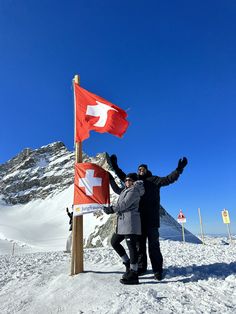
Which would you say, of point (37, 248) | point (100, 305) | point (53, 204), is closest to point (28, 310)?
point (100, 305)

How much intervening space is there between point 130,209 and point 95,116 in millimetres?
2631

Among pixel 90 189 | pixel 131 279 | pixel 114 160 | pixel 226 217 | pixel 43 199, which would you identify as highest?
pixel 43 199

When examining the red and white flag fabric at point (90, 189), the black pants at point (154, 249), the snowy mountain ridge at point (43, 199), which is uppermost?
the snowy mountain ridge at point (43, 199)

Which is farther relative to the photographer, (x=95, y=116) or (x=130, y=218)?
(x=95, y=116)

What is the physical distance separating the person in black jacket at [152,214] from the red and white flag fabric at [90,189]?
2.81 ft

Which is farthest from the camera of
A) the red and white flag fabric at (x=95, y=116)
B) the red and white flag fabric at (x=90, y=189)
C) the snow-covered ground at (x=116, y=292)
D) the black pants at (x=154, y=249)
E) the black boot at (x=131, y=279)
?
the red and white flag fabric at (x=95, y=116)

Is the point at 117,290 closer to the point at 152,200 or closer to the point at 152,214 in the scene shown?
the point at 152,214

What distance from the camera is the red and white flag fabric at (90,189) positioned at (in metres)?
7.06

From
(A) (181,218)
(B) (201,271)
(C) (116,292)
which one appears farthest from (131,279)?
(A) (181,218)

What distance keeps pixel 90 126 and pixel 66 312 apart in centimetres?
424

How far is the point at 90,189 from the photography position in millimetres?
7141

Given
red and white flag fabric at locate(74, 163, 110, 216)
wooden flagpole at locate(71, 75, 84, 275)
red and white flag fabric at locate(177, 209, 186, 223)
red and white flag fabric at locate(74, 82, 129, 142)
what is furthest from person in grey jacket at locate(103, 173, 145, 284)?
red and white flag fabric at locate(177, 209, 186, 223)

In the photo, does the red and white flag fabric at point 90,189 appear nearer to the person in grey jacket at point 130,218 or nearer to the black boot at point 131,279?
the person in grey jacket at point 130,218

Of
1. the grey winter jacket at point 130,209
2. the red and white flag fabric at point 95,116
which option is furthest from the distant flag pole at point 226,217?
the grey winter jacket at point 130,209
